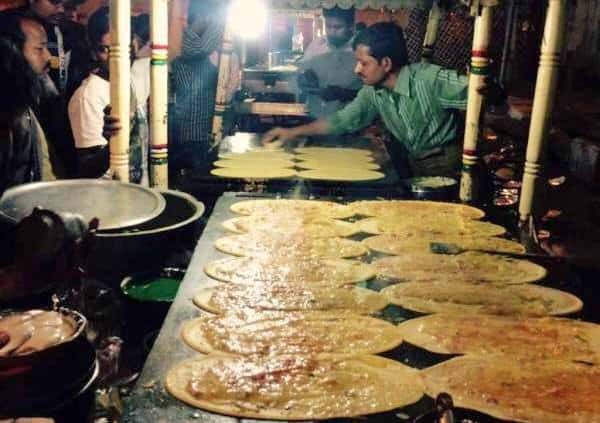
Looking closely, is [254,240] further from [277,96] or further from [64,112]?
[277,96]

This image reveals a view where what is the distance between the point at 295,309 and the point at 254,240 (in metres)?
0.84

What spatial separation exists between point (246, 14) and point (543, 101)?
442 cm

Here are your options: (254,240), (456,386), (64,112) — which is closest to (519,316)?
(456,386)

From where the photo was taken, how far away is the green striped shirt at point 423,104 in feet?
18.4

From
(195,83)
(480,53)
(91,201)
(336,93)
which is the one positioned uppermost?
(480,53)

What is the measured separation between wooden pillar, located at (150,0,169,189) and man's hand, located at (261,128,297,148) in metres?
1.80

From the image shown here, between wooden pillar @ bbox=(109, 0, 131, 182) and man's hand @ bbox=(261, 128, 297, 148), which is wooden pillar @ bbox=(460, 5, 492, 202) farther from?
wooden pillar @ bbox=(109, 0, 131, 182)

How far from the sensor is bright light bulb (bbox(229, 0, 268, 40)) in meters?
6.33

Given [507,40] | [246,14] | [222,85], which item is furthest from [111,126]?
[507,40]

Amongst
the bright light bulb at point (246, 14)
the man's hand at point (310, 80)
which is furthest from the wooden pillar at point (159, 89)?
the man's hand at point (310, 80)

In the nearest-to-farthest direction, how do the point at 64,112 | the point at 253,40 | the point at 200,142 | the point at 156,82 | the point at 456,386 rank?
the point at 456,386 → the point at 156,82 → the point at 64,112 → the point at 200,142 → the point at 253,40

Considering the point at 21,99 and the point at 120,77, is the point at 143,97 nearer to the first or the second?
the point at 120,77

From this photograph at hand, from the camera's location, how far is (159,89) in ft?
14.7

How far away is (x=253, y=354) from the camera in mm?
2203
